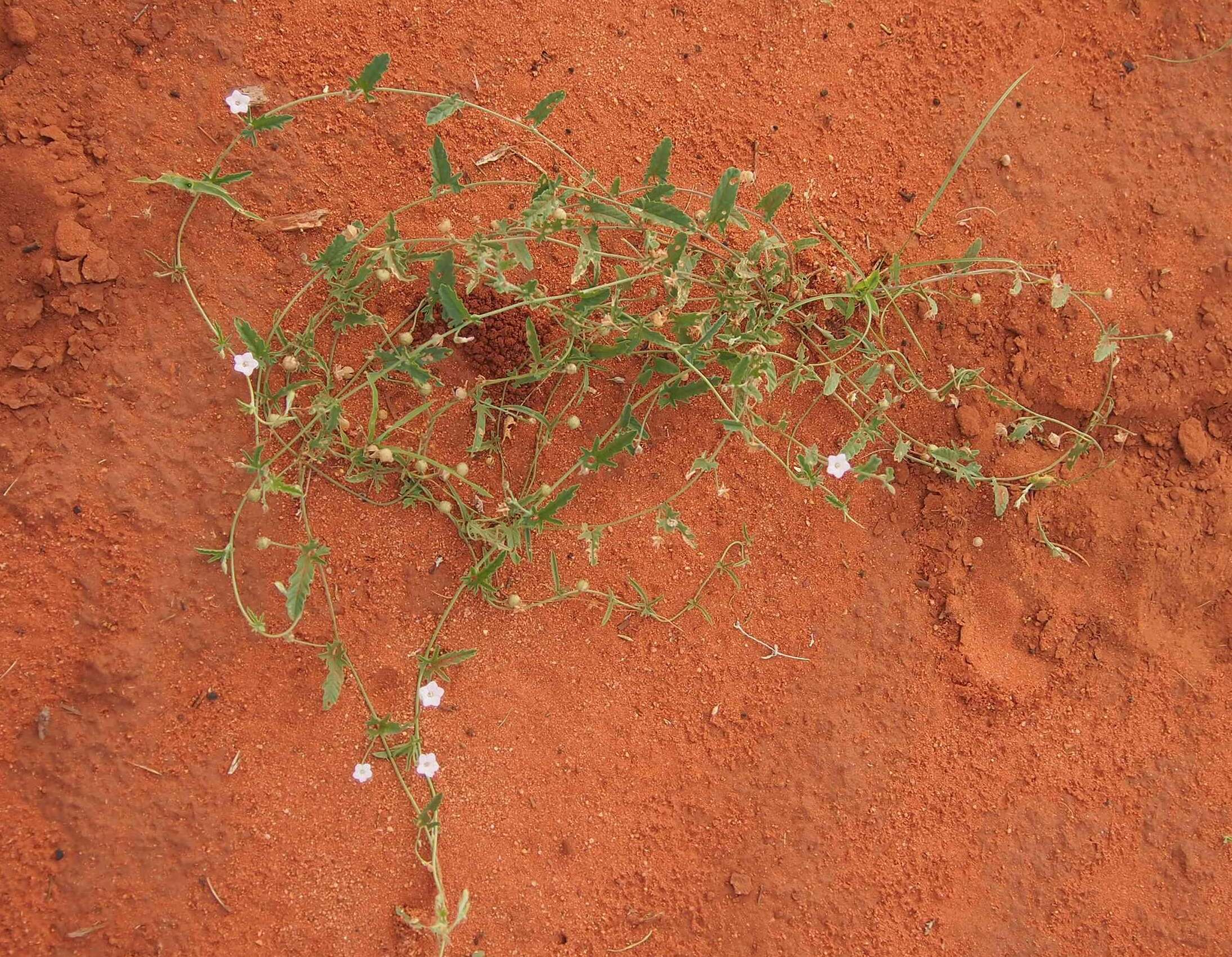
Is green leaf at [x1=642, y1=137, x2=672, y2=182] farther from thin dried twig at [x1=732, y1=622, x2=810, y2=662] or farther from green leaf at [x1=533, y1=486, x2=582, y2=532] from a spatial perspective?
thin dried twig at [x1=732, y1=622, x2=810, y2=662]

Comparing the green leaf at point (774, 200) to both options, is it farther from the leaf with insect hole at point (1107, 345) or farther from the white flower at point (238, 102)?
the white flower at point (238, 102)

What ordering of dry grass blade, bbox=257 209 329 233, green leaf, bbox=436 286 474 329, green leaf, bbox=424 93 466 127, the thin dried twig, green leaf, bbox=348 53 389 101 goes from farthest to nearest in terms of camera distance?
the thin dried twig
dry grass blade, bbox=257 209 329 233
green leaf, bbox=436 286 474 329
green leaf, bbox=424 93 466 127
green leaf, bbox=348 53 389 101

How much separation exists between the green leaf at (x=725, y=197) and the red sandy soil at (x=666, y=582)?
63 cm

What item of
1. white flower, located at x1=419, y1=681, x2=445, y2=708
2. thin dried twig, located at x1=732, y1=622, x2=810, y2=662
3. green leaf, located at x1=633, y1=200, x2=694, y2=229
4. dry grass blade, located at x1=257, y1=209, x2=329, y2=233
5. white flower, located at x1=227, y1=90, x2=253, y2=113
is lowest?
thin dried twig, located at x1=732, y1=622, x2=810, y2=662

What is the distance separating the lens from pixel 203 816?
2.38m

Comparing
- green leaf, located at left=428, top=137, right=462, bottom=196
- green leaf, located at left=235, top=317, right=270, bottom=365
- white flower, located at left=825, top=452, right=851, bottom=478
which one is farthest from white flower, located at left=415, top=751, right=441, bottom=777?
green leaf, located at left=428, top=137, right=462, bottom=196

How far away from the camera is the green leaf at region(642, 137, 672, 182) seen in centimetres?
204

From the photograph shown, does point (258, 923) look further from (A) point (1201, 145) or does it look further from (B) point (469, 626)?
(A) point (1201, 145)

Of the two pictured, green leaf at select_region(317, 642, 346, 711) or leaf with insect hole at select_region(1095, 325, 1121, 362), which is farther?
leaf with insect hole at select_region(1095, 325, 1121, 362)

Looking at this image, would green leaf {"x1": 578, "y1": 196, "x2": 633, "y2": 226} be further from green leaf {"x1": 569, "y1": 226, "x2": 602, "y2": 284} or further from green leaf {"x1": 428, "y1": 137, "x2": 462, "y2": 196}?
green leaf {"x1": 428, "y1": 137, "x2": 462, "y2": 196}

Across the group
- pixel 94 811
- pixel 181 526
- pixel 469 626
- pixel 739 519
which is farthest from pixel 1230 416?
pixel 94 811

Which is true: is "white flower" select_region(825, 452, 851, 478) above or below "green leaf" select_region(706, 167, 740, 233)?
below

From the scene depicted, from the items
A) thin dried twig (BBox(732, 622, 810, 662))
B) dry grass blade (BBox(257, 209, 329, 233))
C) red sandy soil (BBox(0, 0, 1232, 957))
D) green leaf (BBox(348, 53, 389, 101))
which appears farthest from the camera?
thin dried twig (BBox(732, 622, 810, 662))

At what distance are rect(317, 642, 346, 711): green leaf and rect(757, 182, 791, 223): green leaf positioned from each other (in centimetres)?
157
